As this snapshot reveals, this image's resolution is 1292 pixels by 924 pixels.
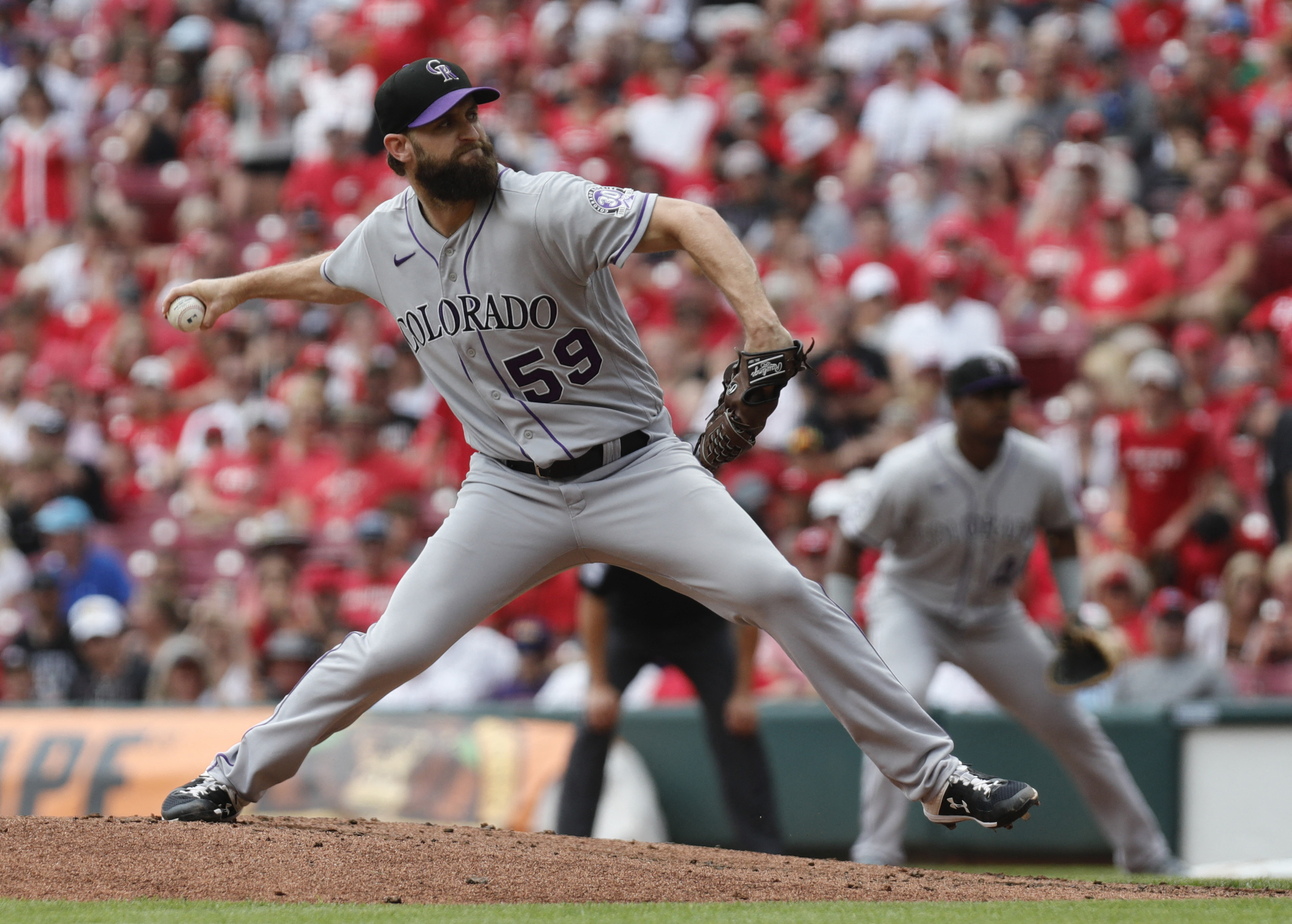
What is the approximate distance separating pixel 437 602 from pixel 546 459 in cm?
48

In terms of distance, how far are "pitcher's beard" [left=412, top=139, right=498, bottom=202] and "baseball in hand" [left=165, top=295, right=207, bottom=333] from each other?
0.83 metres

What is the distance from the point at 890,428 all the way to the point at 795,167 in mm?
3594

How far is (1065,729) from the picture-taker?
6023 mm

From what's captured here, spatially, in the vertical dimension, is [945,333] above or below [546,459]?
above

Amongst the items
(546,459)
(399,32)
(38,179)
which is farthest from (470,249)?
(38,179)

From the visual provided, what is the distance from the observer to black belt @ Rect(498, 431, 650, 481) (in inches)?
170

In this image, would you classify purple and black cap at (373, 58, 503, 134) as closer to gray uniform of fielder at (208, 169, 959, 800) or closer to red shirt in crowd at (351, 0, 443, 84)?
gray uniform of fielder at (208, 169, 959, 800)

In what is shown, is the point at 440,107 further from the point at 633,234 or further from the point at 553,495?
the point at 553,495

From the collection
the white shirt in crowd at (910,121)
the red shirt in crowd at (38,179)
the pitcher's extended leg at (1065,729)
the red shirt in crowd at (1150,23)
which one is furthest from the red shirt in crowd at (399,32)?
the pitcher's extended leg at (1065,729)

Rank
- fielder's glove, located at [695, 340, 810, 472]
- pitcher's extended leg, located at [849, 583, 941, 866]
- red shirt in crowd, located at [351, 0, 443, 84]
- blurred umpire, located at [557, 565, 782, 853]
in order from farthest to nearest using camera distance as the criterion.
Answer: red shirt in crowd, located at [351, 0, 443, 84]
blurred umpire, located at [557, 565, 782, 853]
pitcher's extended leg, located at [849, 583, 941, 866]
fielder's glove, located at [695, 340, 810, 472]

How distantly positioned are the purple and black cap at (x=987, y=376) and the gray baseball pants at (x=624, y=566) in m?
1.97

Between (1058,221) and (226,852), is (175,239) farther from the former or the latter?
(226,852)

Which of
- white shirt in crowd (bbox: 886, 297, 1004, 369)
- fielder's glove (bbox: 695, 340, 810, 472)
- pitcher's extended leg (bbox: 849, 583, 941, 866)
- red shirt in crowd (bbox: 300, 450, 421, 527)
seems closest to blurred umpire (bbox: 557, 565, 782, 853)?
pitcher's extended leg (bbox: 849, 583, 941, 866)

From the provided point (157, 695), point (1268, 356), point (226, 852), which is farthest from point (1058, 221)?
point (226, 852)
